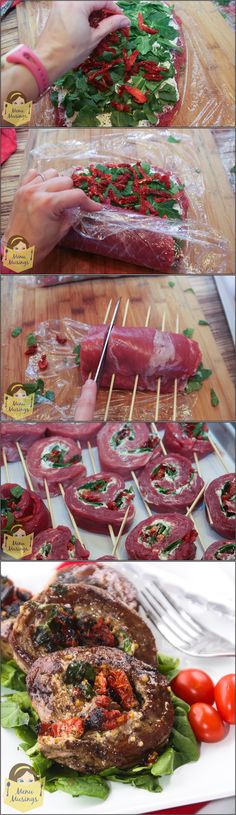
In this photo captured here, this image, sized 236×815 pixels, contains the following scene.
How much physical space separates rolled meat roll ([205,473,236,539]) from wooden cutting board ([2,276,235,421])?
0.22 meters

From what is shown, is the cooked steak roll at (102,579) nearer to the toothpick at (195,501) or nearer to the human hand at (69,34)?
the toothpick at (195,501)

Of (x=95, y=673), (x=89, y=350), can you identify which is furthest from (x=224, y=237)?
(x=95, y=673)

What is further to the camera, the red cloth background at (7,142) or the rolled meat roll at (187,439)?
the red cloth background at (7,142)

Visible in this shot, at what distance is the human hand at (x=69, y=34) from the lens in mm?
3334

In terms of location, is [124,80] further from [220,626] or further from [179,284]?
[220,626]

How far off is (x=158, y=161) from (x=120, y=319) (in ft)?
1.73

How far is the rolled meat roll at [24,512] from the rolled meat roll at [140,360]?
0.43 meters

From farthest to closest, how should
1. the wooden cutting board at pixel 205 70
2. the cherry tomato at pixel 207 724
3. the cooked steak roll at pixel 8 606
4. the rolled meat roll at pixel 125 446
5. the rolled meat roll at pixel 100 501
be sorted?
the wooden cutting board at pixel 205 70 → the rolled meat roll at pixel 125 446 → the rolled meat roll at pixel 100 501 → the cooked steak roll at pixel 8 606 → the cherry tomato at pixel 207 724

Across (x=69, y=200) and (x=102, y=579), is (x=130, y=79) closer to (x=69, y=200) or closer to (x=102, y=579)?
(x=69, y=200)

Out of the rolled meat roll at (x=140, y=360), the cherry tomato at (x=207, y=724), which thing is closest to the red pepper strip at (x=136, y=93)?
the rolled meat roll at (x=140, y=360)

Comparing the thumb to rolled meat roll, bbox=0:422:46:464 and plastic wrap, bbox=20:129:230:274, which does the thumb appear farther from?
rolled meat roll, bbox=0:422:46:464

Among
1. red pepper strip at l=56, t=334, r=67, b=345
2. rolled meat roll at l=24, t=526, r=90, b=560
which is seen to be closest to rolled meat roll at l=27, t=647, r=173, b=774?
rolled meat roll at l=24, t=526, r=90, b=560

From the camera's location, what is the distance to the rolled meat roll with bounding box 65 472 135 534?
3.34m

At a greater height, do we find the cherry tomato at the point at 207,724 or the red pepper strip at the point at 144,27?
the red pepper strip at the point at 144,27
